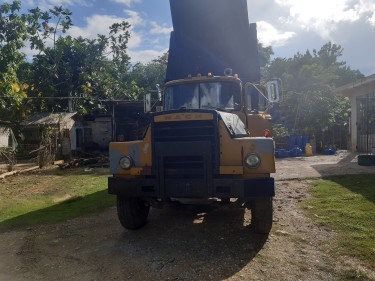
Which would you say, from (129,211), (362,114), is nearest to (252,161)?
(129,211)

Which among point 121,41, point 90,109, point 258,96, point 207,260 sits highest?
point 121,41

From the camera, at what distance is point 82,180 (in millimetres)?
10570

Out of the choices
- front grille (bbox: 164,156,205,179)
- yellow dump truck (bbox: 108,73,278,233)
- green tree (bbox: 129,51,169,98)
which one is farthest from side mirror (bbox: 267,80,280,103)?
green tree (bbox: 129,51,169,98)

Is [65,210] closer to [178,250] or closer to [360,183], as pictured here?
[178,250]

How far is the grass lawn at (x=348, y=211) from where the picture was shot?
3756 mm

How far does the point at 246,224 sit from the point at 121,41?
23.6m

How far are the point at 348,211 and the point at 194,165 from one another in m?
3.12

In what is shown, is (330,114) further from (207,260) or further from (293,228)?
(207,260)

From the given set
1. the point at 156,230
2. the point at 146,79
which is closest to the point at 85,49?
the point at 146,79

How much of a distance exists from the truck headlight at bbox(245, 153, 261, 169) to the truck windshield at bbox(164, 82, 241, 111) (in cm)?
161

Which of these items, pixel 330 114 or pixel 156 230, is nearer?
pixel 156 230

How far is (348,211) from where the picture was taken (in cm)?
520

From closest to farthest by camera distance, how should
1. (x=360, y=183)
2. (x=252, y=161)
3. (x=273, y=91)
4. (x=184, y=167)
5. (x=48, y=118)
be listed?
(x=252, y=161)
(x=184, y=167)
(x=273, y=91)
(x=360, y=183)
(x=48, y=118)

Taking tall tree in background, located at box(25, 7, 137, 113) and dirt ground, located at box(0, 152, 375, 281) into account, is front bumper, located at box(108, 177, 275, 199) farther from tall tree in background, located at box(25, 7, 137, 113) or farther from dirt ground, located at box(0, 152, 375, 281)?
tall tree in background, located at box(25, 7, 137, 113)
